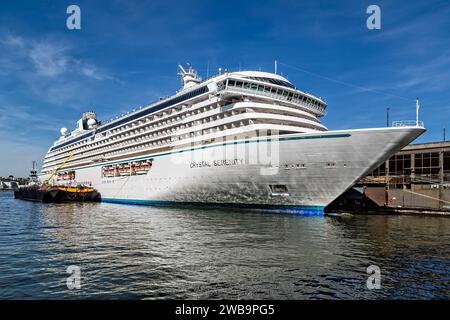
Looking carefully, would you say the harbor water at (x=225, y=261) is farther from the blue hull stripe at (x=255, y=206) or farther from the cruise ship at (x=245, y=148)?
the cruise ship at (x=245, y=148)

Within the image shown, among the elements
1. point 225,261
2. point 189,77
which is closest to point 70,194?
point 189,77

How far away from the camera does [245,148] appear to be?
95.0 ft

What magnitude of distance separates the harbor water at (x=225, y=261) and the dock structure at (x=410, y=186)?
1500 cm

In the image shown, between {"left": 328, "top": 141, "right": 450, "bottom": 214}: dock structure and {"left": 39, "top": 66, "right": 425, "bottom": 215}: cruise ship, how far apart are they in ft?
30.4

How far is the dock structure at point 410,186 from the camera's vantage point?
35.0 m

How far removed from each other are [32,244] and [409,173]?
135 feet

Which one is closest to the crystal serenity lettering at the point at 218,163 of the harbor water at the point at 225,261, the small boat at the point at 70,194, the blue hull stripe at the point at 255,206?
the blue hull stripe at the point at 255,206

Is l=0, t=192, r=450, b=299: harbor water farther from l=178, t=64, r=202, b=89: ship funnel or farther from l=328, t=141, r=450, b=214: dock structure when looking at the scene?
l=178, t=64, r=202, b=89: ship funnel

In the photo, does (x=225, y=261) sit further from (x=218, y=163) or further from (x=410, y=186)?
(x=410, y=186)

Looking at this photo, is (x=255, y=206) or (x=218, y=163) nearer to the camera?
(x=255, y=206)

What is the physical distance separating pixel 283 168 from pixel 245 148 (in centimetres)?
386

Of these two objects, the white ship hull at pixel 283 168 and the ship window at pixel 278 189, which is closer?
the white ship hull at pixel 283 168
